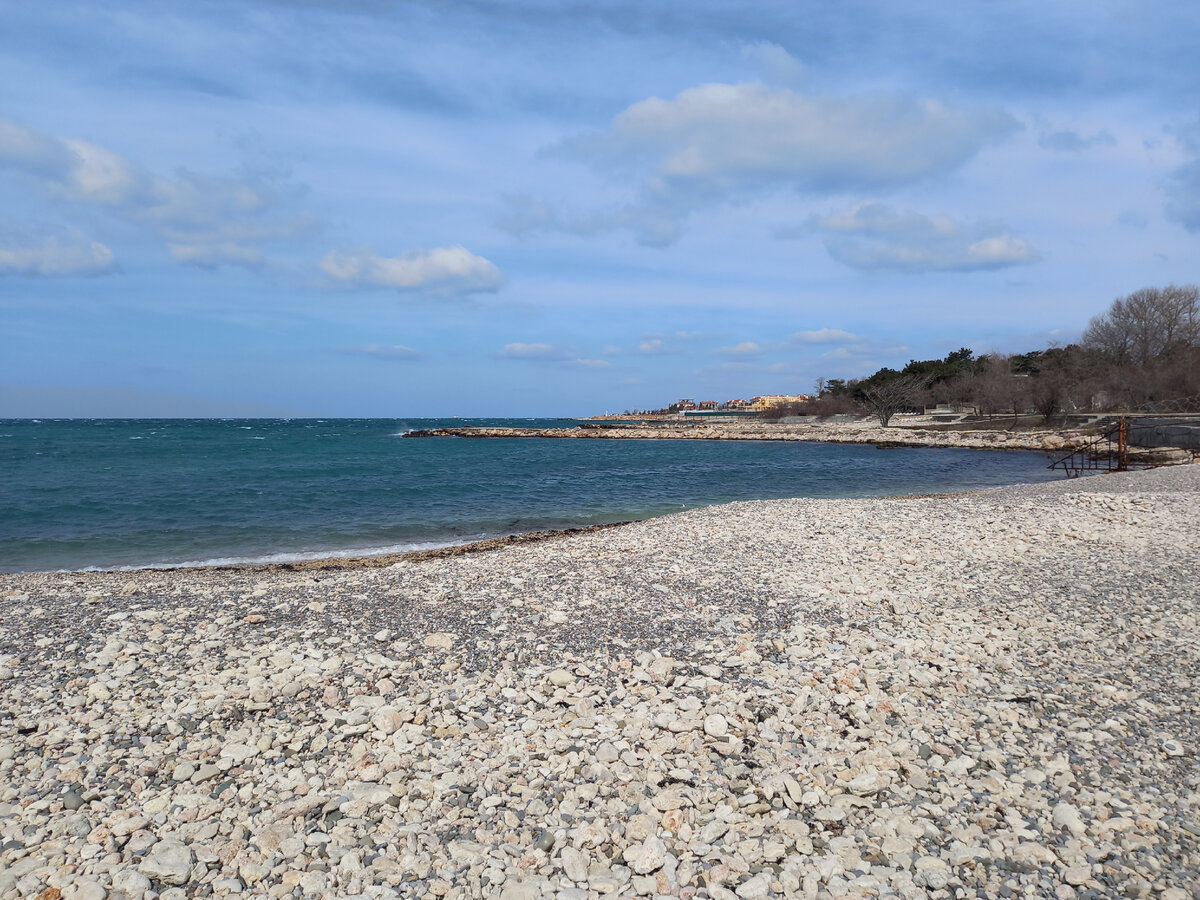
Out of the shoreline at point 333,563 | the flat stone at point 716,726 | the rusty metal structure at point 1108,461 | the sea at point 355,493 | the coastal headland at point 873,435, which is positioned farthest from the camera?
the coastal headland at point 873,435

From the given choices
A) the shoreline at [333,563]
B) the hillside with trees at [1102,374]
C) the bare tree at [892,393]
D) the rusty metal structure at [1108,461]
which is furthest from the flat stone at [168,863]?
the bare tree at [892,393]

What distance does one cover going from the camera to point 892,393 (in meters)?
82.7

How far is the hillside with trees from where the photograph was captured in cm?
5734

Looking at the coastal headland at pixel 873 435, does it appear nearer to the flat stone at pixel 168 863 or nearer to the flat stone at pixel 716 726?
the flat stone at pixel 716 726

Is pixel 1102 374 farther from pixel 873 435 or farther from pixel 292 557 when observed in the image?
pixel 292 557

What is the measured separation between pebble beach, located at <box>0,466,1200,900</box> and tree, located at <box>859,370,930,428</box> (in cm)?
7641

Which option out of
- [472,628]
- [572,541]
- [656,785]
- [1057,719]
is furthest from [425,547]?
[1057,719]

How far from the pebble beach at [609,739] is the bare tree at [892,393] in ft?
250

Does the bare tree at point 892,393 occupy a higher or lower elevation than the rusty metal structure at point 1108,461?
higher

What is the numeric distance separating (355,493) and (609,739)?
24735mm

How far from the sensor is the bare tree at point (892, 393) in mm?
81688

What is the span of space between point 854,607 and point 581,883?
240 inches

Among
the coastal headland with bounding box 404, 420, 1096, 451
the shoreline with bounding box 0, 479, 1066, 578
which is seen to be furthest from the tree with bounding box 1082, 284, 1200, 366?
the shoreline with bounding box 0, 479, 1066, 578

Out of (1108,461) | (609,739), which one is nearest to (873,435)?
(1108,461)
